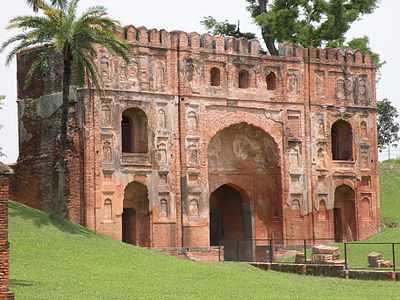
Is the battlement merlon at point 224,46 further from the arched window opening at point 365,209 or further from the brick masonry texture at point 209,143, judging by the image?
the arched window opening at point 365,209

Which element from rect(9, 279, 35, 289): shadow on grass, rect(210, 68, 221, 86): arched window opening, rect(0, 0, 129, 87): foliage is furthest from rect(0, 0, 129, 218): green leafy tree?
rect(9, 279, 35, 289): shadow on grass

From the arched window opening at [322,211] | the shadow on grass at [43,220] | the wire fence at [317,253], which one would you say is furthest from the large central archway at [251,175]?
the shadow on grass at [43,220]

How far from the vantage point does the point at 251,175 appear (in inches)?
1786

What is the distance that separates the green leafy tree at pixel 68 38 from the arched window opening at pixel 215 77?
20.0ft

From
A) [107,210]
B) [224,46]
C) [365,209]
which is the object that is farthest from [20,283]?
[365,209]

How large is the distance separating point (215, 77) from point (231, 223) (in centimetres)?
683

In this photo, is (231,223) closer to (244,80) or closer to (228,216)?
(228,216)

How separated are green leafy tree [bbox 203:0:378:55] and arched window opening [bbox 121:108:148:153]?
14.4 meters

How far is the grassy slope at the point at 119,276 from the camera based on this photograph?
81.4 ft

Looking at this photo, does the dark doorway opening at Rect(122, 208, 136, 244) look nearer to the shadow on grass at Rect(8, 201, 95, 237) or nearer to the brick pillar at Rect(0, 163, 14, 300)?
the shadow on grass at Rect(8, 201, 95, 237)

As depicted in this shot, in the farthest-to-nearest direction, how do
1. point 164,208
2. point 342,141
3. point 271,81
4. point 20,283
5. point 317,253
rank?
point 342,141 < point 271,81 < point 164,208 < point 317,253 < point 20,283

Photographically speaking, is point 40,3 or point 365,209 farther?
point 365,209

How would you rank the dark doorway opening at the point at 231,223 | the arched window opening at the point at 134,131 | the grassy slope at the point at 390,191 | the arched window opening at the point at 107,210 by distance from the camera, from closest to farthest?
the arched window opening at the point at 107,210 → the arched window opening at the point at 134,131 → the dark doorway opening at the point at 231,223 → the grassy slope at the point at 390,191

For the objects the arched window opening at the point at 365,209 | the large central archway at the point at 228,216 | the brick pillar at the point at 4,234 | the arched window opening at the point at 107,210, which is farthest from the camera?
the arched window opening at the point at 365,209
